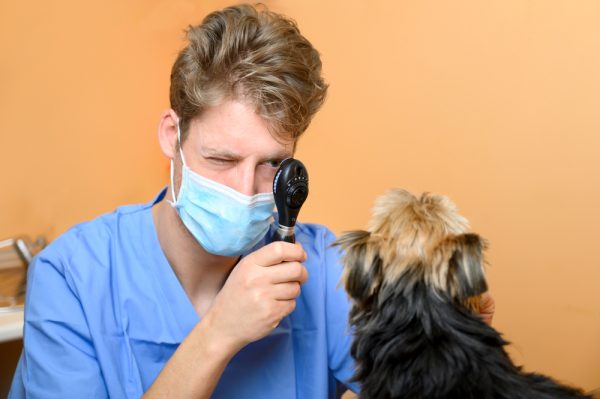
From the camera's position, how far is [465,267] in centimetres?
71

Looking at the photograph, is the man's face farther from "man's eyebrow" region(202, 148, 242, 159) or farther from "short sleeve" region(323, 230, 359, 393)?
"short sleeve" region(323, 230, 359, 393)

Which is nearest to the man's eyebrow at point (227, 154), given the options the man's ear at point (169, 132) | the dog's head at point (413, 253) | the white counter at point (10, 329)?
the man's ear at point (169, 132)

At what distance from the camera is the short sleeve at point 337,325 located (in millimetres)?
1122

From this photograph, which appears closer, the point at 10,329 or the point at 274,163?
the point at 274,163

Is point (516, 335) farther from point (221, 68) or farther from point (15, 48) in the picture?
point (15, 48)

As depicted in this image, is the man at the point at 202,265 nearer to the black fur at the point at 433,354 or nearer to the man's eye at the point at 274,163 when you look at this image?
the man's eye at the point at 274,163

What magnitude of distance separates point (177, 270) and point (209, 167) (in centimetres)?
25

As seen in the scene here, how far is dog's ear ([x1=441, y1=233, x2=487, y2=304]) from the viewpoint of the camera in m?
0.71

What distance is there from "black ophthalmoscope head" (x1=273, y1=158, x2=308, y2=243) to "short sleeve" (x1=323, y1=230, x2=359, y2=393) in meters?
0.22

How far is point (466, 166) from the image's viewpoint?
165 cm

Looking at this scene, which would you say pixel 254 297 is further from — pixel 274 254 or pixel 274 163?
pixel 274 163

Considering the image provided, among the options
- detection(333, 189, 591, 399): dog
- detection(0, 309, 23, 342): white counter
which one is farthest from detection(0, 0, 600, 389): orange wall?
detection(333, 189, 591, 399): dog

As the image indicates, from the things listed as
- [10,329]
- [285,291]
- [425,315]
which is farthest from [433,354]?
[10,329]

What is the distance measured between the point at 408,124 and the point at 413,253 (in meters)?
1.10
